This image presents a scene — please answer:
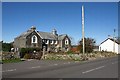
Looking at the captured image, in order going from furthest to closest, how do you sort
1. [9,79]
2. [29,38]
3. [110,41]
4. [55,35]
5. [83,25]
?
[110,41]
[55,35]
[29,38]
[83,25]
[9,79]

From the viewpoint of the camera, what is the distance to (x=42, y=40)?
68.4 metres

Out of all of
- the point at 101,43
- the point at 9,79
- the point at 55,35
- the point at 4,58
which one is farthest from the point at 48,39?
the point at 9,79

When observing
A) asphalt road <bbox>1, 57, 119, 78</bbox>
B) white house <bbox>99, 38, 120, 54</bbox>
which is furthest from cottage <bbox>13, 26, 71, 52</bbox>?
asphalt road <bbox>1, 57, 119, 78</bbox>

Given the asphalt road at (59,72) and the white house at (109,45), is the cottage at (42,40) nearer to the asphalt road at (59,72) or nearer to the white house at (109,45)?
the white house at (109,45)

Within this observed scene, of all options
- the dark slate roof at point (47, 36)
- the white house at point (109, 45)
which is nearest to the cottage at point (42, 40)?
the dark slate roof at point (47, 36)

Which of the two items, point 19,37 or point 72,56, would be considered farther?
point 19,37

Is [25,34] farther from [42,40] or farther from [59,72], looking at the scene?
[59,72]

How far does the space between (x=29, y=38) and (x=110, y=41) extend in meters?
37.3

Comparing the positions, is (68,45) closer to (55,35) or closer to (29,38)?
(55,35)

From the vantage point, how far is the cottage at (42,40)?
208 feet

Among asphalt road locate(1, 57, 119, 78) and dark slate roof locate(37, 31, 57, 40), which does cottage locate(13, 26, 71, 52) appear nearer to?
dark slate roof locate(37, 31, 57, 40)

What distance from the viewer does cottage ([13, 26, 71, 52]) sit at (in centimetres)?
6350

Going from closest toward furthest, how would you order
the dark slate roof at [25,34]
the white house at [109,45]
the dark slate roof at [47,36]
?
the dark slate roof at [25,34] → the dark slate roof at [47,36] → the white house at [109,45]

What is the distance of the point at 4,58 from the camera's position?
35.0 metres
